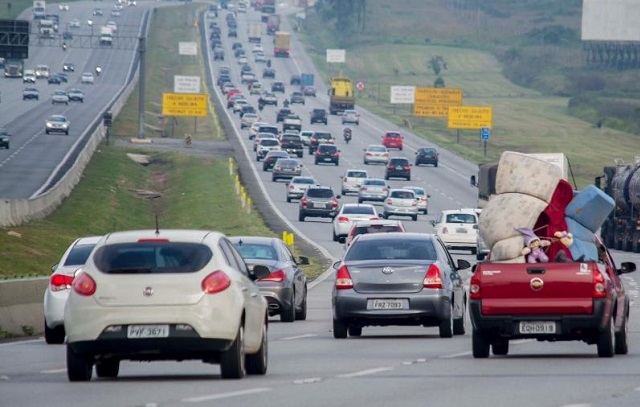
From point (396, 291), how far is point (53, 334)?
14.7 feet

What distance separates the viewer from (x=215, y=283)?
629 inches

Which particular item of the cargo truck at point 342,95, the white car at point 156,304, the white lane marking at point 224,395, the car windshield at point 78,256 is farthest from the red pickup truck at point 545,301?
the cargo truck at point 342,95

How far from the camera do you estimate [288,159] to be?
92.4 meters

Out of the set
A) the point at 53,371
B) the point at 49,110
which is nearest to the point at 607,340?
the point at 53,371

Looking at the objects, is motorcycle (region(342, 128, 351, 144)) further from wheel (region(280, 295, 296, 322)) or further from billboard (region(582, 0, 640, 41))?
wheel (region(280, 295, 296, 322))

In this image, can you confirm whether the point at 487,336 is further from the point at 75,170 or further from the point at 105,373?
the point at 75,170

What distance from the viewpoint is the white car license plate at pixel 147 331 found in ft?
52.1

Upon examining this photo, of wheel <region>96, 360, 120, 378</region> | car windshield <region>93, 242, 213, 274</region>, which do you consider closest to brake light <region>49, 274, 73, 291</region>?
wheel <region>96, 360, 120, 378</region>

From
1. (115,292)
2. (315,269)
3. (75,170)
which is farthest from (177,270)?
(75,170)

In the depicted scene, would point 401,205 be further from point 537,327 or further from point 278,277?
point 537,327

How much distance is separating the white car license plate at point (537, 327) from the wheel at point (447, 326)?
148 inches

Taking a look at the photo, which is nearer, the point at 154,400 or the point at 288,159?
the point at 154,400

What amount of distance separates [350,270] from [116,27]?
16959cm

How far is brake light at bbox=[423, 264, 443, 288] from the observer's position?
22828mm
